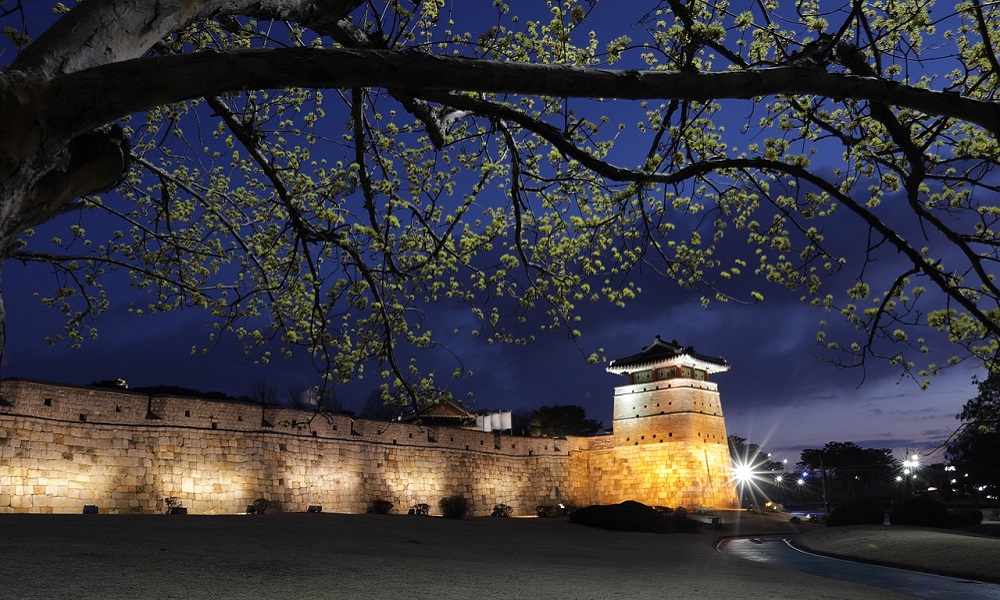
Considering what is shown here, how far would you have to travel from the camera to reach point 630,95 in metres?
4.14

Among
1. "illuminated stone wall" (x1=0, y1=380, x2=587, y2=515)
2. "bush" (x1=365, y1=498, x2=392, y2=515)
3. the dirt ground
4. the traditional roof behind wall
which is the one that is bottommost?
"bush" (x1=365, y1=498, x2=392, y2=515)

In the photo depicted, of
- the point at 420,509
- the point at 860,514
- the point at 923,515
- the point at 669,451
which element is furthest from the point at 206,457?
the point at 669,451

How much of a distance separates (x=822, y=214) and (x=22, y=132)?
7.64m

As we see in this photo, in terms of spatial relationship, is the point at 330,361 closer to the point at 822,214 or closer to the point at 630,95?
the point at 630,95

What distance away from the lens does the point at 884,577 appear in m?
9.69

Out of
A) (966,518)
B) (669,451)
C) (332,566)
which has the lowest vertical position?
(966,518)

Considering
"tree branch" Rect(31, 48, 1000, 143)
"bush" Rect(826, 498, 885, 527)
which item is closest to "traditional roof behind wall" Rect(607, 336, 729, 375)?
"bush" Rect(826, 498, 885, 527)

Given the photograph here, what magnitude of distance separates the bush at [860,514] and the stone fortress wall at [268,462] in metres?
11.2

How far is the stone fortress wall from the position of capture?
1558 cm

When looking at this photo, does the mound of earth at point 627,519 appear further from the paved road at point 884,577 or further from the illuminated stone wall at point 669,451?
the illuminated stone wall at point 669,451

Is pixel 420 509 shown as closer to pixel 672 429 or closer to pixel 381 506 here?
pixel 381 506

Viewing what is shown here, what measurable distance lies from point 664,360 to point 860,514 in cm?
1494

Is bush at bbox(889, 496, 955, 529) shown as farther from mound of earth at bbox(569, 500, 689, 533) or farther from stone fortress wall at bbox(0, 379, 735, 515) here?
stone fortress wall at bbox(0, 379, 735, 515)

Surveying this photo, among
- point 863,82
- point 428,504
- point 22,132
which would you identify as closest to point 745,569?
point 863,82
